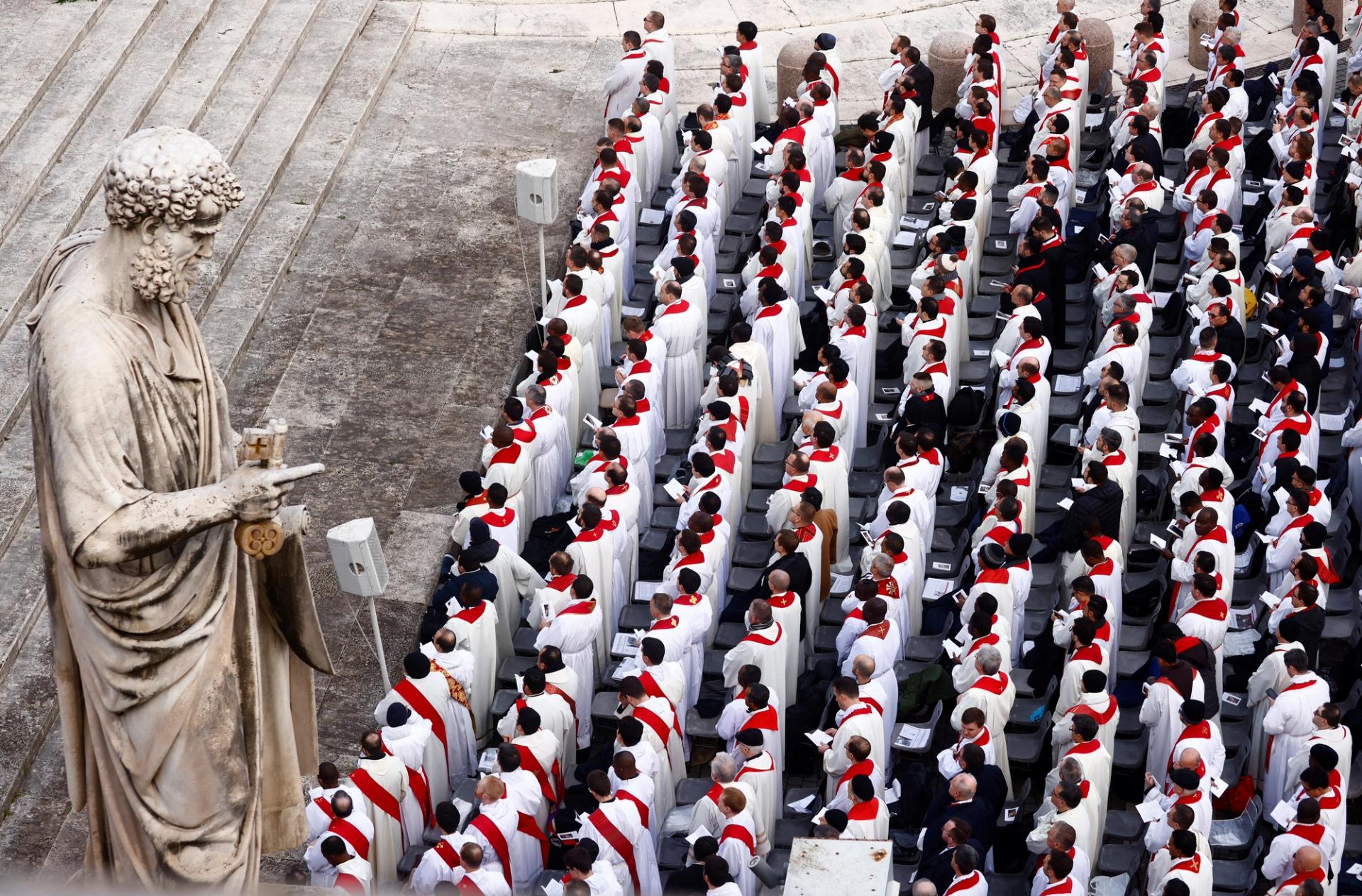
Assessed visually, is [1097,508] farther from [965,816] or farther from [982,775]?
[965,816]

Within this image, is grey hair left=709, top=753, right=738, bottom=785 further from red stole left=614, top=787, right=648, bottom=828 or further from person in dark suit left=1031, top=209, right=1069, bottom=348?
person in dark suit left=1031, top=209, right=1069, bottom=348

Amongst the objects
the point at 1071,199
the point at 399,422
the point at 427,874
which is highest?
the point at 1071,199

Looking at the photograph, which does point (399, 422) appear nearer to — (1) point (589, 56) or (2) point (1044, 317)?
(2) point (1044, 317)

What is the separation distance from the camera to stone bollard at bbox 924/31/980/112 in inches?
883

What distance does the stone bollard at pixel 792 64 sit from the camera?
74.2 ft

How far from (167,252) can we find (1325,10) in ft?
69.6

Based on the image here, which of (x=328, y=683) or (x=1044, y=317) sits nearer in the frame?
(x=328, y=683)

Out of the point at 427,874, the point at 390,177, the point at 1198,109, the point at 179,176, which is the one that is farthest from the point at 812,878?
the point at 1198,109

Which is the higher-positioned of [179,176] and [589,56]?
[589,56]

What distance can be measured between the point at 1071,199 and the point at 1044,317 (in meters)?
2.50

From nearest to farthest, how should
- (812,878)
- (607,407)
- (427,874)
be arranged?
(812,878) → (427,874) → (607,407)

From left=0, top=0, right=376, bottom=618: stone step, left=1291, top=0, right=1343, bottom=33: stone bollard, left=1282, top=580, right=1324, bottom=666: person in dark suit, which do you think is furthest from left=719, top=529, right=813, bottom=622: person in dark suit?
left=1291, top=0, right=1343, bottom=33: stone bollard

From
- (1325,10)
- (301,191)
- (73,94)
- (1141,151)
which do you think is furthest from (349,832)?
(1325,10)

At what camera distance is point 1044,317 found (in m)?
18.6
